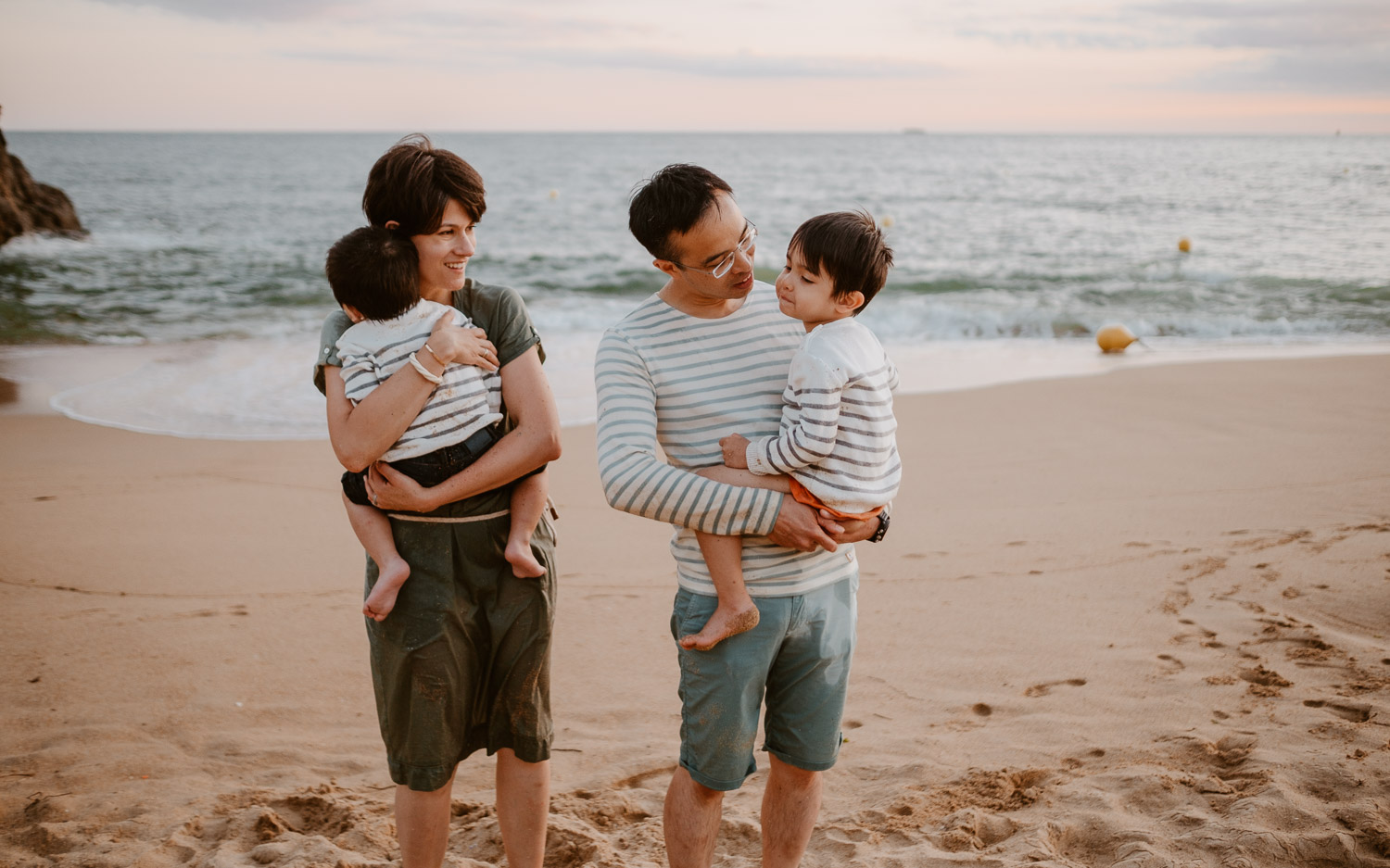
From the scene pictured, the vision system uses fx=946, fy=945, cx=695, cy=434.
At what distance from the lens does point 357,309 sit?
2010 mm

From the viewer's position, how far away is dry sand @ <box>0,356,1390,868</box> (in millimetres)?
2793

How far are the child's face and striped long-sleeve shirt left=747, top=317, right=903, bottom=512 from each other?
0.13 feet

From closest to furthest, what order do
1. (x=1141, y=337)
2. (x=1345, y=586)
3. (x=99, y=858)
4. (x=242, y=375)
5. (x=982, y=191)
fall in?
(x=99, y=858) → (x=1345, y=586) → (x=242, y=375) → (x=1141, y=337) → (x=982, y=191)

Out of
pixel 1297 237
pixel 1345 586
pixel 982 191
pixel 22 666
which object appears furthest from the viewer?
pixel 982 191

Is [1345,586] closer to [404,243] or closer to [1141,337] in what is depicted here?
[404,243]

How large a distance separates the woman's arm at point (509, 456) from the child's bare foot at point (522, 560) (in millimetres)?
147

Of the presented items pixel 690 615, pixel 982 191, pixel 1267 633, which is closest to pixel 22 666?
pixel 690 615

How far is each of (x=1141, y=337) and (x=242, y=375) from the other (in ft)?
33.8

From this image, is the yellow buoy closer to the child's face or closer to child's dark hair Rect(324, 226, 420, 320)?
the child's face

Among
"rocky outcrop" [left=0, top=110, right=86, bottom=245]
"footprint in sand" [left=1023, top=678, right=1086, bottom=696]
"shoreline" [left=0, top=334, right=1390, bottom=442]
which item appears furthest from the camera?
"rocky outcrop" [left=0, top=110, right=86, bottom=245]

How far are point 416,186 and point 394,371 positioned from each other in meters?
0.39

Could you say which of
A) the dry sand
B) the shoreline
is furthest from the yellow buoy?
the dry sand

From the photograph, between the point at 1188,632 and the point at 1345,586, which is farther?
the point at 1345,586

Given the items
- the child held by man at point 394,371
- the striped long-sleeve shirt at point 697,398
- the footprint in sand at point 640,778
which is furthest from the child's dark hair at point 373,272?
the footprint in sand at point 640,778
